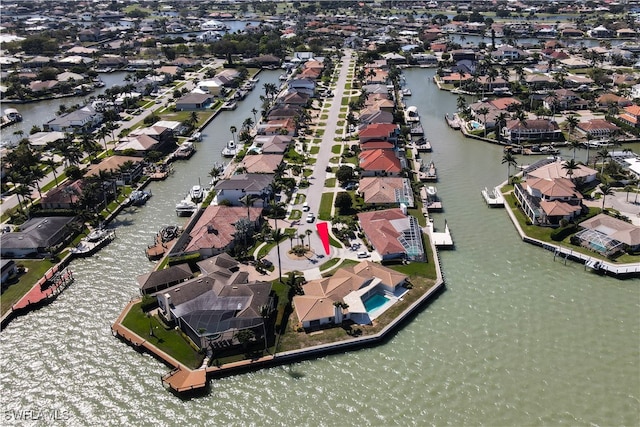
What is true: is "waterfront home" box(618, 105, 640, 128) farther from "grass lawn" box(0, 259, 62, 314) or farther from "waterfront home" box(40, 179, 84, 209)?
"grass lawn" box(0, 259, 62, 314)

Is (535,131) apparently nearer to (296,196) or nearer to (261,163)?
(296,196)

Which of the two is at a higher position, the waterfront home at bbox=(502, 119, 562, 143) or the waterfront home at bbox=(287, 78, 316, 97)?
the waterfront home at bbox=(502, 119, 562, 143)

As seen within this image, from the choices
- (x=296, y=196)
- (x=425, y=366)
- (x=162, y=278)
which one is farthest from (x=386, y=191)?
(x=162, y=278)

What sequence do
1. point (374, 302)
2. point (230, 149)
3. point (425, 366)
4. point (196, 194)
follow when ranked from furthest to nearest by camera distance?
point (230, 149) < point (196, 194) < point (374, 302) < point (425, 366)

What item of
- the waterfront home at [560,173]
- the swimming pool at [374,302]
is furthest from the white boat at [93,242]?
the waterfront home at [560,173]

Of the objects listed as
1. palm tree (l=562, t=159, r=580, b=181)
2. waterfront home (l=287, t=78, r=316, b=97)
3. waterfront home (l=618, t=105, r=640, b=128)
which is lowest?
waterfront home (l=287, t=78, r=316, b=97)

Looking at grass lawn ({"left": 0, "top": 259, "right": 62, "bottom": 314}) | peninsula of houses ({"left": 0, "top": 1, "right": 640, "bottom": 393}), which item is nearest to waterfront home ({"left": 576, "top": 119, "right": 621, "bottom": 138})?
peninsula of houses ({"left": 0, "top": 1, "right": 640, "bottom": 393})

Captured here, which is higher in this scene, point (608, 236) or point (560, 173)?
point (560, 173)

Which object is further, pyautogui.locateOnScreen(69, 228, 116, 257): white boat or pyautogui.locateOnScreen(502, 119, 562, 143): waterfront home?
pyautogui.locateOnScreen(502, 119, 562, 143): waterfront home
